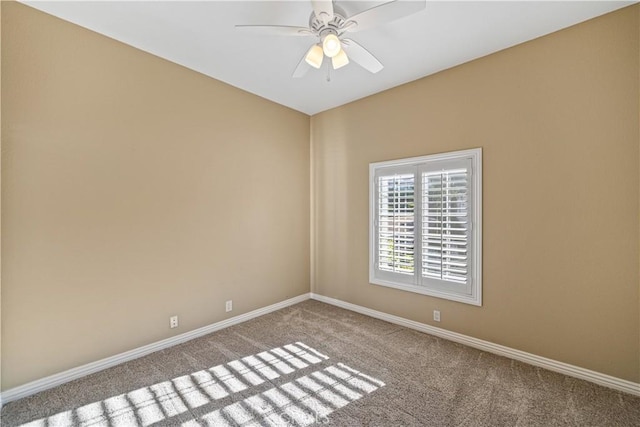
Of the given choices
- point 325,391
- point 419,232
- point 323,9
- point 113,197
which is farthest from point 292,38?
point 325,391

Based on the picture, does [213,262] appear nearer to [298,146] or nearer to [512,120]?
[298,146]

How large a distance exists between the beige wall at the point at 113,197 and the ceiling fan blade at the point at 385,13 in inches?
79.2

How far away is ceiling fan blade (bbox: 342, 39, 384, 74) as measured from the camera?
2.19 metres

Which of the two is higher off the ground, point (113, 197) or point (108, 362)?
point (113, 197)

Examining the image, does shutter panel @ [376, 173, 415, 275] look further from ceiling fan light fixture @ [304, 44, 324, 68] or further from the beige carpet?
ceiling fan light fixture @ [304, 44, 324, 68]

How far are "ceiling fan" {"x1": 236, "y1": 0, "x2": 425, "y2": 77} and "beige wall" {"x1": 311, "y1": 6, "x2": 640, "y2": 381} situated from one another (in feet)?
3.91

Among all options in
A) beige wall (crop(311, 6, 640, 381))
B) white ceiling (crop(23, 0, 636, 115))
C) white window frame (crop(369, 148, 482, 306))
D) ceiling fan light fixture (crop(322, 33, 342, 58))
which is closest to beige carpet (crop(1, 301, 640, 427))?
beige wall (crop(311, 6, 640, 381))

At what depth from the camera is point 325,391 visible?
221 cm

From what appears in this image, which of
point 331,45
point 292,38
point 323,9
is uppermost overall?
point 292,38

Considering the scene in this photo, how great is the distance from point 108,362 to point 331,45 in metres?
3.19

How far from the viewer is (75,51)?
7.73ft

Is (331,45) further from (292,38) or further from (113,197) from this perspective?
(113,197)

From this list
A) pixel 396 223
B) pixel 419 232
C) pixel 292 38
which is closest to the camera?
pixel 292 38

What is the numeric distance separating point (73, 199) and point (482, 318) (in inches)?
151
